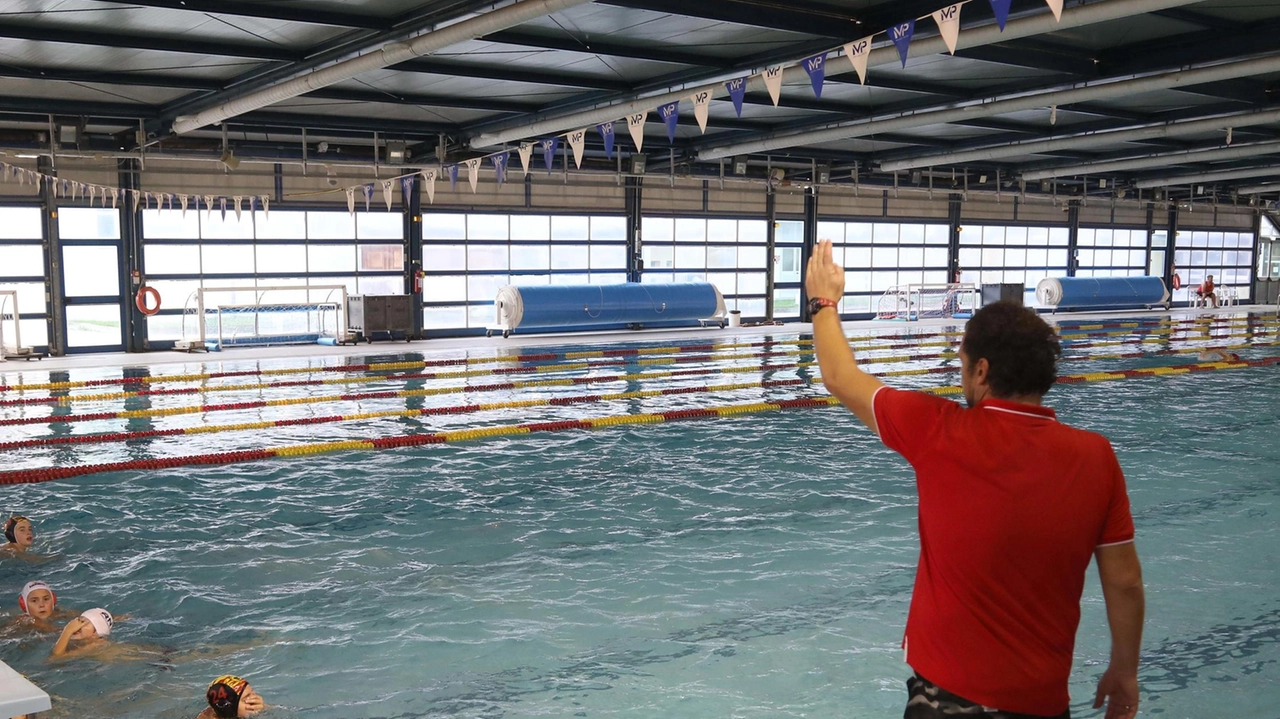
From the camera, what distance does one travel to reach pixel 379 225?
22594mm

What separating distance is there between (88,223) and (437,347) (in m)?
6.84

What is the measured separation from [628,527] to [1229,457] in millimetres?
6031

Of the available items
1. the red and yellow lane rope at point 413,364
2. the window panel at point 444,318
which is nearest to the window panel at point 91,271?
the red and yellow lane rope at point 413,364

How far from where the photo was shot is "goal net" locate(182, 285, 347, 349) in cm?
2022

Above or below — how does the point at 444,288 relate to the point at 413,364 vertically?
above

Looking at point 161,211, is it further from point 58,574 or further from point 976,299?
point 976,299

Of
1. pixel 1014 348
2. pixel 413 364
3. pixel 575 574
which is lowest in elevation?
pixel 575 574

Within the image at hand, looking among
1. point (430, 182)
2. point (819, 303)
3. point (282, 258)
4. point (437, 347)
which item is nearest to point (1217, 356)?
point (437, 347)

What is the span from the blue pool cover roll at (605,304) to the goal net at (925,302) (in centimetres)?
683

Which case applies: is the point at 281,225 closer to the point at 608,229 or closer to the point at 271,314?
the point at 271,314

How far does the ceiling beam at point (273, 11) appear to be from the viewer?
10.5 m

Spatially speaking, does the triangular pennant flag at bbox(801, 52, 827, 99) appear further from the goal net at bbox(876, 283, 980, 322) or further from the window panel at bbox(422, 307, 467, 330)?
the goal net at bbox(876, 283, 980, 322)

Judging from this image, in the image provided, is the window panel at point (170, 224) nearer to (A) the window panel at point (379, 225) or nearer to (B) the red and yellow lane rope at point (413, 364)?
(A) the window panel at point (379, 225)

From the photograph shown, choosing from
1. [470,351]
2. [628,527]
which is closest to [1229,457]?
[628,527]
